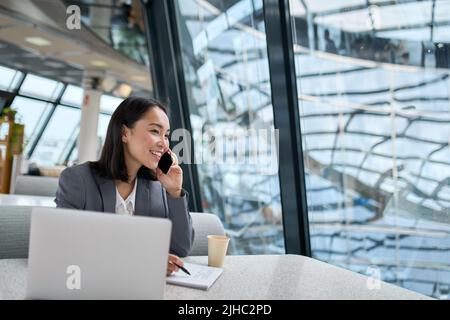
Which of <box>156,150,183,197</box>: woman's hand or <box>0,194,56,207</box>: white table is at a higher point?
<box>156,150,183,197</box>: woman's hand

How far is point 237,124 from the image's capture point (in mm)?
3102

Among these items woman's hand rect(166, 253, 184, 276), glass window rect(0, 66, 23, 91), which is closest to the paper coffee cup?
woman's hand rect(166, 253, 184, 276)

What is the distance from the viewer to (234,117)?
124 inches

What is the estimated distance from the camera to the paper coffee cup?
1250 mm

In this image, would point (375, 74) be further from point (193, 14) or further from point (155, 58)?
point (155, 58)

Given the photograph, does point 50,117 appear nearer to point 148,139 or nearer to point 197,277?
point 148,139

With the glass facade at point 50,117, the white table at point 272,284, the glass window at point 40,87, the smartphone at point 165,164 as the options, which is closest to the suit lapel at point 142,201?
the smartphone at point 165,164

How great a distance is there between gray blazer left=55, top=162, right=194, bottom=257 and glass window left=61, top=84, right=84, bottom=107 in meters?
6.79

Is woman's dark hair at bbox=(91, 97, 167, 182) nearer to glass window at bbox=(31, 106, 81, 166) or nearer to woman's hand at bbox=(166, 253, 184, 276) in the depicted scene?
woman's hand at bbox=(166, 253, 184, 276)

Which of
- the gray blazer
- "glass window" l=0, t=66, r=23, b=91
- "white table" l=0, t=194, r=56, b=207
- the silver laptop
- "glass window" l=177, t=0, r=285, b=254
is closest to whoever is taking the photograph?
the silver laptop

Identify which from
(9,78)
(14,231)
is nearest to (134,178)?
(14,231)

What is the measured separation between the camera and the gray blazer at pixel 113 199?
1.36 meters

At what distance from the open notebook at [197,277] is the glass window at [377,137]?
43.9 inches

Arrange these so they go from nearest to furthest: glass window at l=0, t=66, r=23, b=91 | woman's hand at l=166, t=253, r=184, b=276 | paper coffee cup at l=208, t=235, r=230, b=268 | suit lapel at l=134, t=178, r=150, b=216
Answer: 1. woman's hand at l=166, t=253, r=184, b=276
2. paper coffee cup at l=208, t=235, r=230, b=268
3. suit lapel at l=134, t=178, r=150, b=216
4. glass window at l=0, t=66, r=23, b=91
